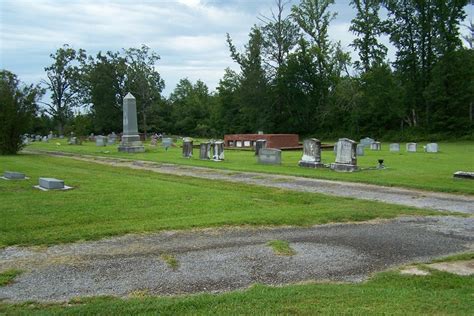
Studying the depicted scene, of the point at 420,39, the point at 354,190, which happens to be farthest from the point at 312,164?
the point at 420,39

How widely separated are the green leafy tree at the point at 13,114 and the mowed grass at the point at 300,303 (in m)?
25.5

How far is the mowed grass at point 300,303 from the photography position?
151 inches

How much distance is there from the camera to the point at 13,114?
88.0ft

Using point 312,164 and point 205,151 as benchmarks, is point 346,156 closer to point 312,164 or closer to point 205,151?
point 312,164

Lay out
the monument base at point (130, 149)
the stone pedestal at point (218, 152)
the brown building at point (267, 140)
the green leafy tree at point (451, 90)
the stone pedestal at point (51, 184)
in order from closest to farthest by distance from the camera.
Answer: the stone pedestal at point (51, 184)
the stone pedestal at point (218, 152)
the monument base at point (130, 149)
the brown building at point (267, 140)
the green leafy tree at point (451, 90)

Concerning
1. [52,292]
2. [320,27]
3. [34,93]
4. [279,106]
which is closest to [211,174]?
[52,292]

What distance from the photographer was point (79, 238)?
6.77 metres

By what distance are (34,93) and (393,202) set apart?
2563 centimetres

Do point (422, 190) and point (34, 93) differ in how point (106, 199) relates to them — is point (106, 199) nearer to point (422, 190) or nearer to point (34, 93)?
point (422, 190)

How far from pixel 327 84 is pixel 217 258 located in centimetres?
5133

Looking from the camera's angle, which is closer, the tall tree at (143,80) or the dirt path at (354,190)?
the dirt path at (354,190)

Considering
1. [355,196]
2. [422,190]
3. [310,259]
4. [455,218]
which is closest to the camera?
[310,259]

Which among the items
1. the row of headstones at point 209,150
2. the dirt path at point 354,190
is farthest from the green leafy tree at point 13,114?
the dirt path at point 354,190

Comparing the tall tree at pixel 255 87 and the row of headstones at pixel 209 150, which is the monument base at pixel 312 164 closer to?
the row of headstones at pixel 209 150
